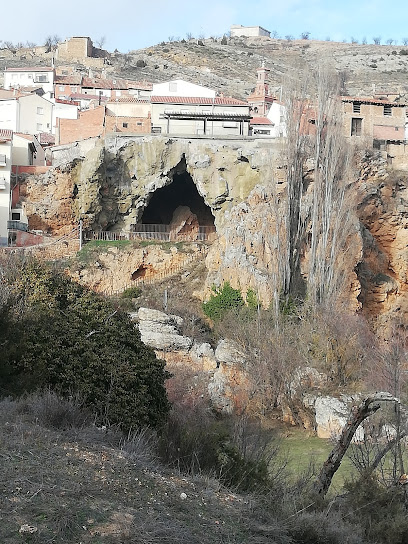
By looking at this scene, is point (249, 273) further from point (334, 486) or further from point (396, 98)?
point (396, 98)

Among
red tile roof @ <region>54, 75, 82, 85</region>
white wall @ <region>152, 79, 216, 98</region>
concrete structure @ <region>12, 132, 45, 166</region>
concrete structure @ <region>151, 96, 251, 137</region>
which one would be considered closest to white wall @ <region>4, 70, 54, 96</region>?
red tile roof @ <region>54, 75, 82, 85</region>

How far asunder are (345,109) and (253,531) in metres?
36.9

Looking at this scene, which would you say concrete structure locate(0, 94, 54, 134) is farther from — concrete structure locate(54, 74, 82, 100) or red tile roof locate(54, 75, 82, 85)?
red tile roof locate(54, 75, 82, 85)

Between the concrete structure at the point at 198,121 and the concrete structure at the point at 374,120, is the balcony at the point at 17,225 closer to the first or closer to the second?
the concrete structure at the point at 198,121

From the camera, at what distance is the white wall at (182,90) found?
5769cm

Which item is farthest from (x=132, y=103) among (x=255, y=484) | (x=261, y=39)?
(x=261, y=39)

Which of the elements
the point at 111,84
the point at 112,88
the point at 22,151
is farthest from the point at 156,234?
the point at 111,84

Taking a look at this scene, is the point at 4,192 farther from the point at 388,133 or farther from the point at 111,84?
the point at 111,84

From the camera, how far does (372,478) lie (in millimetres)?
16016

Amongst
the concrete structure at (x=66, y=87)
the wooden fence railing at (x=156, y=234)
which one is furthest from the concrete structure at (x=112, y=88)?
the wooden fence railing at (x=156, y=234)

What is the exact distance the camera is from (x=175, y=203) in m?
48.5

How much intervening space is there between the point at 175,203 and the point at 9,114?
16052mm

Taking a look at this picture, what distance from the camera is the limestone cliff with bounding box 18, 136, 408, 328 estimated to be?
3856 centimetres

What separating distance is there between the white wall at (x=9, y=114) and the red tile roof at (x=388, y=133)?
2439 centimetres
